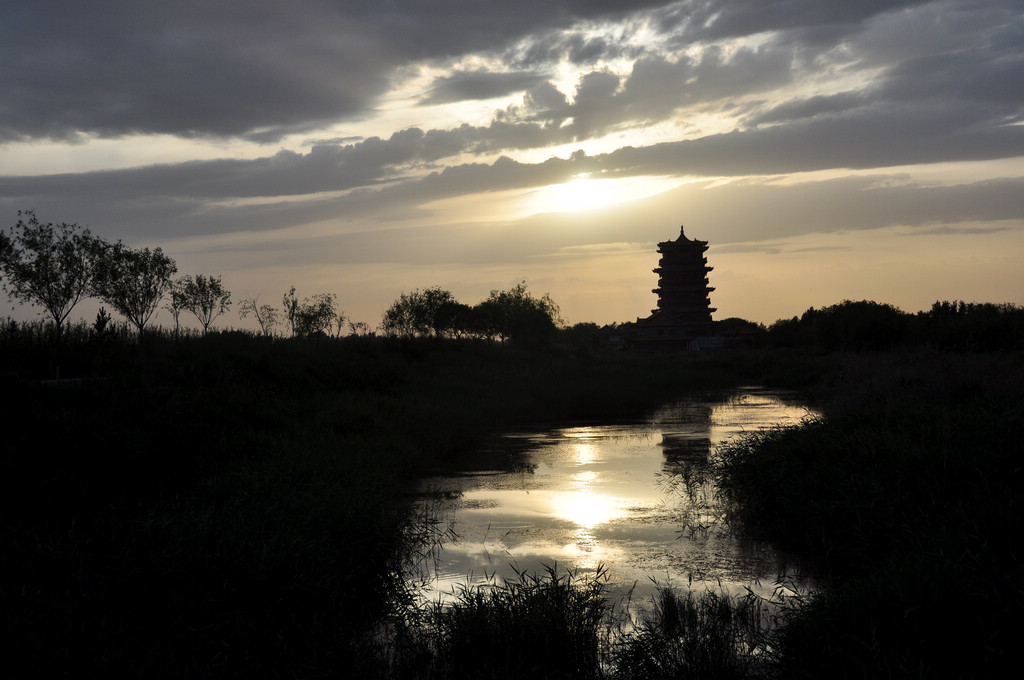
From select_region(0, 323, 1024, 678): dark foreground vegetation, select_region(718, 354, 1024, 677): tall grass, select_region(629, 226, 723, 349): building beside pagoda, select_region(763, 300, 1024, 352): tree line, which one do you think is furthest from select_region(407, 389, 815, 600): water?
select_region(629, 226, 723, 349): building beside pagoda

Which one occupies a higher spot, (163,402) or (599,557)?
(163,402)

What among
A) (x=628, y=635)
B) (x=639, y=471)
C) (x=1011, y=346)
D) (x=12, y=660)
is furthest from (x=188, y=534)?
(x=1011, y=346)

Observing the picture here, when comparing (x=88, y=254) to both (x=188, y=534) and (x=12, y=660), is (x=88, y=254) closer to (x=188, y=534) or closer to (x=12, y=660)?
(x=188, y=534)

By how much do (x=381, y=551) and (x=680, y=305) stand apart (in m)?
93.9

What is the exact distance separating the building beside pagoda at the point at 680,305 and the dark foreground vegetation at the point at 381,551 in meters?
74.5

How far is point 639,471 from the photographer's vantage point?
18250mm

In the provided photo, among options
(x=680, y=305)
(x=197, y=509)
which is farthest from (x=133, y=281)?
(x=680, y=305)

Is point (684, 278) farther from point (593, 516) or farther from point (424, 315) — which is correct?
point (593, 516)

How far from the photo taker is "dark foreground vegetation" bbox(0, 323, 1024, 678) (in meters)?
6.47

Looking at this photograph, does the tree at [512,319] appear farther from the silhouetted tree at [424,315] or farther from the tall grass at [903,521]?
the tall grass at [903,521]

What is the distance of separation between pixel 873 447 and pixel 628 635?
254 inches

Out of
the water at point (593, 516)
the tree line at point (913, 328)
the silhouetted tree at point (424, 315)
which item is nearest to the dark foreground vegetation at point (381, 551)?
the water at point (593, 516)

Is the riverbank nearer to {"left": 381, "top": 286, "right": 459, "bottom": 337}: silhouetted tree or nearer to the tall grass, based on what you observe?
the tall grass

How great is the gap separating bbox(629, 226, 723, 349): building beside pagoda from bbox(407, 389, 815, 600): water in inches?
2735
